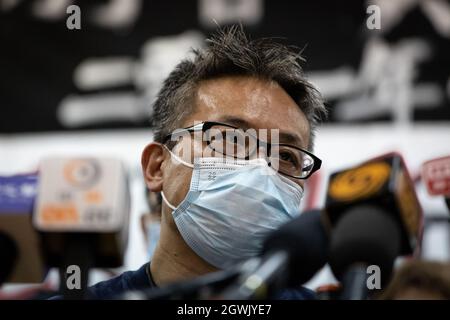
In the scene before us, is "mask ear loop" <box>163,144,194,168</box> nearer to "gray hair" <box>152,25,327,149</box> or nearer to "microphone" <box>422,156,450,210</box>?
"gray hair" <box>152,25,327,149</box>

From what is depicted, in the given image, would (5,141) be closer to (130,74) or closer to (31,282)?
(130,74)

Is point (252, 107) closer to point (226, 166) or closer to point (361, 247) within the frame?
point (226, 166)

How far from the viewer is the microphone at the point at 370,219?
2.74 ft

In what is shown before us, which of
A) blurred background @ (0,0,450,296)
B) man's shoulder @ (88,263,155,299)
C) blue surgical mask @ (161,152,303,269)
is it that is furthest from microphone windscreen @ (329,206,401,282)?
blurred background @ (0,0,450,296)

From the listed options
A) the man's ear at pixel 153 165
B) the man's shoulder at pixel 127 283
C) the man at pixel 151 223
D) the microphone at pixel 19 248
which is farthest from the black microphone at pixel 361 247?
the man at pixel 151 223

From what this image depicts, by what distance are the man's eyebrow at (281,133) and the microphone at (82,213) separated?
58cm

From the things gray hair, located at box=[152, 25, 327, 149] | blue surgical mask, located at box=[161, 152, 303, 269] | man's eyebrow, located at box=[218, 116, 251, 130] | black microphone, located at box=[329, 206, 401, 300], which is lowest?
blue surgical mask, located at box=[161, 152, 303, 269]

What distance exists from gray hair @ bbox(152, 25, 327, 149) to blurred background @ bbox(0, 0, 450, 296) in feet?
3.15

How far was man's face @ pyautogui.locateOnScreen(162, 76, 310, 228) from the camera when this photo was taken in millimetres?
1703

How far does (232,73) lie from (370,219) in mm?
1072

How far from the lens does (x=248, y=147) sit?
5.57ft
